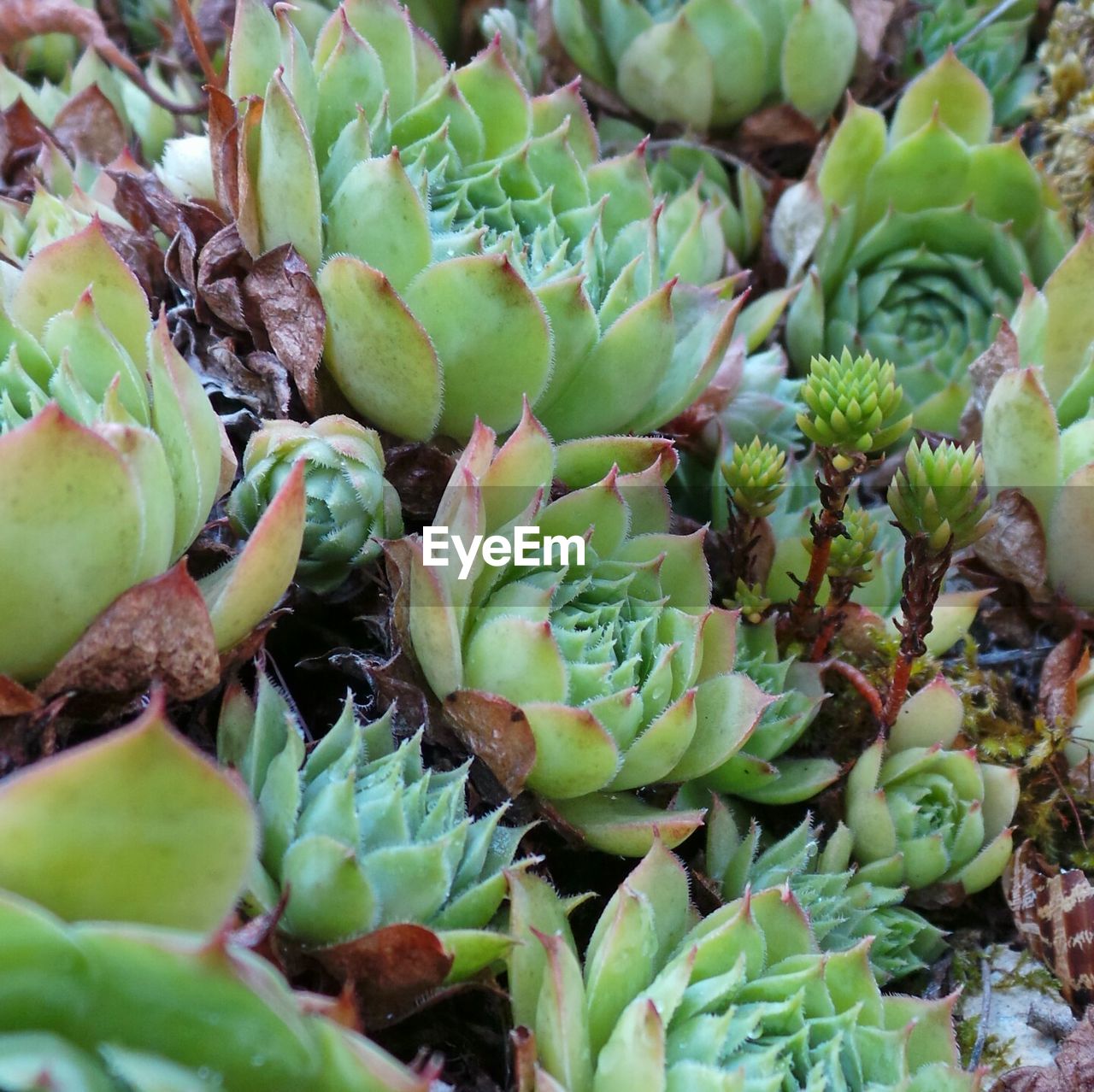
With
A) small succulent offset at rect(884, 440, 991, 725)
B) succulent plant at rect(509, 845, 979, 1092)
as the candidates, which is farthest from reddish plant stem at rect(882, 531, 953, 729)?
succulent plant at rect(509, 845, 979, 1092)

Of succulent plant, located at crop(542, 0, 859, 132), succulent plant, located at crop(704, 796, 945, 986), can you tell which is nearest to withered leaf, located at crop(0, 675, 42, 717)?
succulent plant, located at crop(704, 796, 945, 986)

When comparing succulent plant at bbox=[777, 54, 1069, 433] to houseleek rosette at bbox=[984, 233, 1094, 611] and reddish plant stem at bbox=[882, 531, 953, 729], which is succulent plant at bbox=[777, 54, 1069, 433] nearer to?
houseleek rosette at bbox=[984, 233, 1094, 611]

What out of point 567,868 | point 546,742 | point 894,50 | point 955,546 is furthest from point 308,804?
point 894,50

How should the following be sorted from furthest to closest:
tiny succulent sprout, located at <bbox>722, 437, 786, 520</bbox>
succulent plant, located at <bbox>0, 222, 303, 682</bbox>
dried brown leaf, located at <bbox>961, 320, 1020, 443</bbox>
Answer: dried brown leaf, located at <bbox>961, 320, 1020, 443</bbox>
tiny succulent sprout, located at <bbox>722, 437, 786, 520</bbox>
succulent plant, located at <bbox>0, 222, 303, 682</bbox>

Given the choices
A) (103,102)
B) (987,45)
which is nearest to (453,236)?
(103,102)

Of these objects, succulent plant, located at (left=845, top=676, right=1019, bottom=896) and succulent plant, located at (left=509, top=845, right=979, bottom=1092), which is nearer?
succulent plant, located at (left=509, top=845, right=979, bottom=1092)

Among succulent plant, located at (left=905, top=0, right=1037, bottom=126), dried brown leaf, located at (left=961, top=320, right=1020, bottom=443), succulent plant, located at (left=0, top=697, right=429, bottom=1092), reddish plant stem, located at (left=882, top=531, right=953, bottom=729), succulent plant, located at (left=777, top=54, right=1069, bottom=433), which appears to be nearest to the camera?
succulent plant, located at (left=0, top=697, right=429, bottom=1092)

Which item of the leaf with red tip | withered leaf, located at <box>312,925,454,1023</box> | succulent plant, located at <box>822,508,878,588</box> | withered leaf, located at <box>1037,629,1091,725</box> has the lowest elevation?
withered leaf, located at <box>1037,629,1091,725</box>

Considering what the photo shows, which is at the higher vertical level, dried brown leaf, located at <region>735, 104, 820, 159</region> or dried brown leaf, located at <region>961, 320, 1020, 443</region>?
dried brown leaf, located at <region>735, 104, 820, 159</region>

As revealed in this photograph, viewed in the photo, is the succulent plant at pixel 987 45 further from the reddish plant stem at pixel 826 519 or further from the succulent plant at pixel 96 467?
the succulent plant at pixel 96 467
